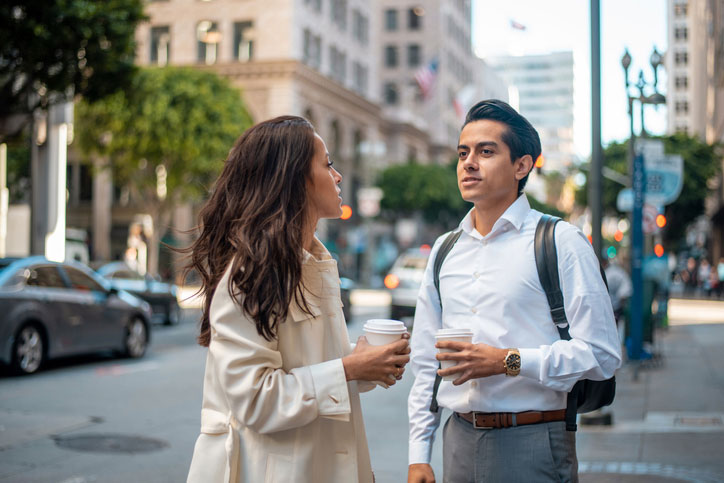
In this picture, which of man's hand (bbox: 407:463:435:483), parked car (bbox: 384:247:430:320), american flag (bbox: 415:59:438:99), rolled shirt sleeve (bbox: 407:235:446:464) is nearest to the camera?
man's hand (bbox: 407:463:435:483)

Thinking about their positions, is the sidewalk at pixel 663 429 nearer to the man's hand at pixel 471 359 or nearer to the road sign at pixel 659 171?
the road sign at pixel 659 171

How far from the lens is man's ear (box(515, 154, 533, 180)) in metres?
Result: 3.12

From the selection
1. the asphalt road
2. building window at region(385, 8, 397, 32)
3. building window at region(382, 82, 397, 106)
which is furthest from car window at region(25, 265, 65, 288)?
building window at region(385, 8, 397, 32)

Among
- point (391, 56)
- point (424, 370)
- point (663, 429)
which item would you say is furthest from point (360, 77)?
point (424, 370)

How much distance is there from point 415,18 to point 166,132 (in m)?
44.2

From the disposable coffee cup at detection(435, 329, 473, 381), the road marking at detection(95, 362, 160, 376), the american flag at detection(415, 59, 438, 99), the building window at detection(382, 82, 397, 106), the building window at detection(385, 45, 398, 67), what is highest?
the building window at detection(385, 45, 398, 67)

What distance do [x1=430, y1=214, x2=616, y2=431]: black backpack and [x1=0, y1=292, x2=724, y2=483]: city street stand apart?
3.94m

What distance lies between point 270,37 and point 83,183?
49.9 feet

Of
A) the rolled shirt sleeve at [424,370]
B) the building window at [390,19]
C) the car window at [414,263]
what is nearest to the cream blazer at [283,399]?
the rolled shirt sleeve at [424,370]

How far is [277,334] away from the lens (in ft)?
7.96

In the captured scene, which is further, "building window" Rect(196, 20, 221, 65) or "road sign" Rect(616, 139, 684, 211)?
"building window" Rect(196, 20, 221, 65)

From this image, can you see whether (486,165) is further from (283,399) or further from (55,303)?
(55,303)

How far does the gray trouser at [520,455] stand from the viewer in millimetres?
2820

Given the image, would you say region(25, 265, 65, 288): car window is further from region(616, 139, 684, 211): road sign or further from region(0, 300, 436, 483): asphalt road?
region(616, 139, 684, 211): road sign
